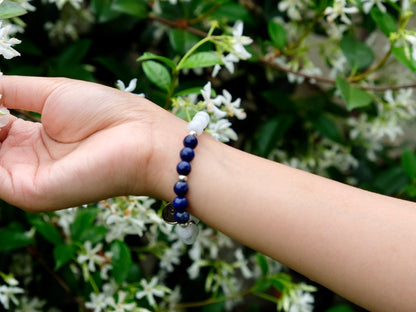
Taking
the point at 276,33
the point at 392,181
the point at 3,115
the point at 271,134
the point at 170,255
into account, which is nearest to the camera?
the point at 3,115

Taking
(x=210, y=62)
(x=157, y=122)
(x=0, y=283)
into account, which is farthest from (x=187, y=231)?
(x=0, y=283)

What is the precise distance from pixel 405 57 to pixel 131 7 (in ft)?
2.03

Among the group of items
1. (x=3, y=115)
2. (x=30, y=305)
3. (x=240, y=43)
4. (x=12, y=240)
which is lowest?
(x=30, y=305)

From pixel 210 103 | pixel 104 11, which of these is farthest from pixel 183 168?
pixel 104 11

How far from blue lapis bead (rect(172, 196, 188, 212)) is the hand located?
7 centimetres

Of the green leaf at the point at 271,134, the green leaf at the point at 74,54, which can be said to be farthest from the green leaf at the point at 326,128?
the green leaf at the point at 74,54

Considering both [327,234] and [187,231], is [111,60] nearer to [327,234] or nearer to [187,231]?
[187,231]

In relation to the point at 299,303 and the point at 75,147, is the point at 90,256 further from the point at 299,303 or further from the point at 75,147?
the point at 299,303

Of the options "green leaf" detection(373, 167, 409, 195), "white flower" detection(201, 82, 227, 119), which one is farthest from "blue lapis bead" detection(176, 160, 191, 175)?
"green leaf" detection(373, 167, 409, 195)

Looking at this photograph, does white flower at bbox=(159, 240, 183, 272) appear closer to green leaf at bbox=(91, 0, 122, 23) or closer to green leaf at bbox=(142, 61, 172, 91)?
green leaf at bbox=(142, 61, 172, 91)

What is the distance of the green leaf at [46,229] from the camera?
3.54 ft

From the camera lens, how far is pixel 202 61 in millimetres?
901

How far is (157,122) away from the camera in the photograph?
847mm

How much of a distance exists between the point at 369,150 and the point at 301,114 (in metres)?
0.32
